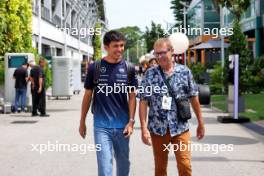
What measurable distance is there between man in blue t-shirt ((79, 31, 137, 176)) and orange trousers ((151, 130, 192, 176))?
32 cm

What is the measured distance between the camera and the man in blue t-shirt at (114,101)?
545 cm

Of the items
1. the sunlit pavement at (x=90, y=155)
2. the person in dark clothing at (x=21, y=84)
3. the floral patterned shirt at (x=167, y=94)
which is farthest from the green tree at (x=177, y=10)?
the floral patterned shirt at (x=167, y=94)

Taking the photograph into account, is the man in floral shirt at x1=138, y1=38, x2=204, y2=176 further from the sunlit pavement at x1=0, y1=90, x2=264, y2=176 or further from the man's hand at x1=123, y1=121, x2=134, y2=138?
the sunlit pavement at x1=0, y1=90, x2=264, y2=176

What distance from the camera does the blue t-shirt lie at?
546cm

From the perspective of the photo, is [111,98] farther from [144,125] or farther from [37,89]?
[37,89]

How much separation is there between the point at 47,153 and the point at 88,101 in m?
4.54

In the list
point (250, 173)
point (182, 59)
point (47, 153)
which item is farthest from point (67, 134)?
point (182, 59)

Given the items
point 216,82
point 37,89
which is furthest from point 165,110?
point 216,82

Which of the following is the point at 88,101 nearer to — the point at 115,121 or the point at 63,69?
the point at 115,121

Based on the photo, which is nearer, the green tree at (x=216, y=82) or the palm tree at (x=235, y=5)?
the green tree at (x=216, y=82)

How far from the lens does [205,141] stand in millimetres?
11344

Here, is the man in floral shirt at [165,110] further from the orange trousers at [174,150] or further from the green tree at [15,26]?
the green tree at [15,26]

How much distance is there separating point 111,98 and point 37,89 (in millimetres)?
12632

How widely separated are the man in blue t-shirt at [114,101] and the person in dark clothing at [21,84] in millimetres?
13875
